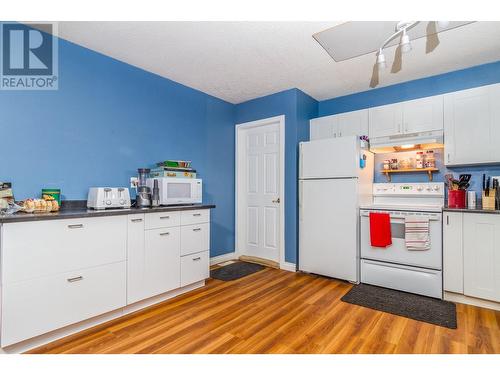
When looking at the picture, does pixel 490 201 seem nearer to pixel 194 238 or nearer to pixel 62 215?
pixel 194 238

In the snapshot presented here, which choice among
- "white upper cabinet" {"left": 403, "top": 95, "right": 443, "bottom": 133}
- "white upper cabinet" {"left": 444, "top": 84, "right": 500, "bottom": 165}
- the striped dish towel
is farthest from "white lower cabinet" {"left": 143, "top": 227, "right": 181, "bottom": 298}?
"white upper cabinet" {"left": 444, "top": 84, "right": 500, "bottom": 165}

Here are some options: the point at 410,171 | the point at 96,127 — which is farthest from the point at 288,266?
the point at 96,127

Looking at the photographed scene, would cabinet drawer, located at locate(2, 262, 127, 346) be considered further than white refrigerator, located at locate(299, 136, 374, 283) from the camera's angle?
No

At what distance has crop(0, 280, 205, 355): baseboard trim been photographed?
1777 millimetres

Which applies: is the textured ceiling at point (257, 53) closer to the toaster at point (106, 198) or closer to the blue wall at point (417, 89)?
the blue wall at point (417, 89)

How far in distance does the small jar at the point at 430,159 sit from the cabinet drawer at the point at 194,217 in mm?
2728

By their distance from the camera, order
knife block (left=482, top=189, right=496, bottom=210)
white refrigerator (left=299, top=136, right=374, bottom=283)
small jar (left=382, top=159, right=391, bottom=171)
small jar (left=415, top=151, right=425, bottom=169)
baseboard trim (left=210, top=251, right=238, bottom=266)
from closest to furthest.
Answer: knife block (left=482, top=189, right=496, bottom=210), white refrigerator (left=299, top=136, right=374, bottom=283), small jar (left=415, top=151, right=425, bottom=169), small jar (left=382, top=159, right=391, bottom=171), baseboard trim (left=210, top=251, right=238, bottom=266)

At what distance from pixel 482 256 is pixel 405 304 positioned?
2.76 ft

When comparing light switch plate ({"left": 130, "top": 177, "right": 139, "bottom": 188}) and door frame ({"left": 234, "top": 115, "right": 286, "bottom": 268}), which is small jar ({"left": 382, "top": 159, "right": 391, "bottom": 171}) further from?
light switch plate ({"left": 130, "top": 177, "right": 139, "bottom": 188})

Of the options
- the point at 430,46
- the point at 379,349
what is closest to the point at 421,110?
the point at 430,46

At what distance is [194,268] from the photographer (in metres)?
2.91

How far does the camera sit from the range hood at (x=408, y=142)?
9.87 feet

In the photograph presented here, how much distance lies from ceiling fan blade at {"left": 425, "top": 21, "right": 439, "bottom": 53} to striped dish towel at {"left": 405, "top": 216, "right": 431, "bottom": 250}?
168 centimetres

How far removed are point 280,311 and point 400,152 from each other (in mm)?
2590
